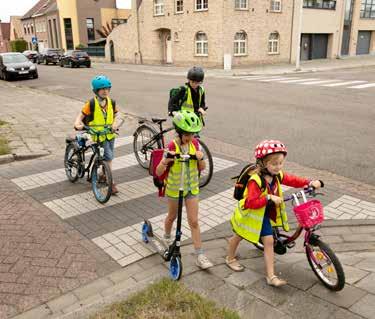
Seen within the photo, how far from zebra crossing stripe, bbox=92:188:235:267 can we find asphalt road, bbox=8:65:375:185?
2555 millimetres

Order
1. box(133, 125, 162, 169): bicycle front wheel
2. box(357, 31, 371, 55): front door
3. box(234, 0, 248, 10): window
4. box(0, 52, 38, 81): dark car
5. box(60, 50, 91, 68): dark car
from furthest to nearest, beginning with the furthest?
1. box(357, 31, 371, 55): front door
2. box(60, 50, 91, 68): dark car
3. box(234, 0, 248, 10): window
4. box(0, 52, 38, 81): dark car
5. box(133, 125, 162, 169): bicycle front wheel

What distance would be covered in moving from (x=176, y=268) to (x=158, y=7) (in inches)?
1426

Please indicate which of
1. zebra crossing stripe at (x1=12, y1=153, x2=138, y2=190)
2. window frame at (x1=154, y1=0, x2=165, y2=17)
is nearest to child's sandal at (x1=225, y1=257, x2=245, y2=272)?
zebra crossing stripe at (x1=12, y1=153, x2=138, y2=190)

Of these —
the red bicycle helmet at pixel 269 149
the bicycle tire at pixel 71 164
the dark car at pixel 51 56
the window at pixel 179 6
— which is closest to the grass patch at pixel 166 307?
the red bicycle helmet at pixel 269 149

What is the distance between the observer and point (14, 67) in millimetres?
22906

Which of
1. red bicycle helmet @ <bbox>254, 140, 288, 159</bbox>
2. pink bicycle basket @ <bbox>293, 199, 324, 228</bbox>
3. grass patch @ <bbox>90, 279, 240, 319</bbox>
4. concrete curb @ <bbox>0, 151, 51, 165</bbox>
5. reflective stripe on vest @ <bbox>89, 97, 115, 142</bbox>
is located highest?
red bicycle helmet @ <bbox>254, 140, 288, 159</bbox>

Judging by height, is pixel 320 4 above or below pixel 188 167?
above

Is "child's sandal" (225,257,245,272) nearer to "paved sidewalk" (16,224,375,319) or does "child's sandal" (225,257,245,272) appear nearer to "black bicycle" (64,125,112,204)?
"paved sidewalk" (16,224,375,319)

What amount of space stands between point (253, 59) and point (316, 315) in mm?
32067

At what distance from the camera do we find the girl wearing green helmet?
354 centimetres

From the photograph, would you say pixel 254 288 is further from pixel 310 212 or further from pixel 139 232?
pixel 139 232

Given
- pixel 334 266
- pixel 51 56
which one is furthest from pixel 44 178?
pixel 51 56

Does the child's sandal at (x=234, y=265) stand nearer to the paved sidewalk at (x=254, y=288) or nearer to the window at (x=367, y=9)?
the paved sidewalk at (x=254, y=288)

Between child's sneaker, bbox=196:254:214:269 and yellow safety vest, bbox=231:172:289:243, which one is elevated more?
yellow safety vest, bbox=231:172:289:243
